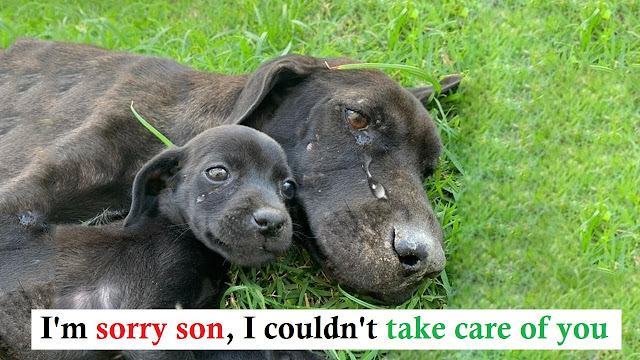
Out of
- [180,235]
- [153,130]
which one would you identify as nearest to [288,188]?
[180,235]

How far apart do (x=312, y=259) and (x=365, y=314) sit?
509 mm

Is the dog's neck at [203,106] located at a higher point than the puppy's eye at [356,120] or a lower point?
lower

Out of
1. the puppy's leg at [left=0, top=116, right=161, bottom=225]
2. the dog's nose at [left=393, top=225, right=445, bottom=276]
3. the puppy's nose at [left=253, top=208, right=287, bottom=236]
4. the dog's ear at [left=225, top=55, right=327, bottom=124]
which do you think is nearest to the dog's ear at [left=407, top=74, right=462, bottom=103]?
the dog's ear at [left=225, top=55, right=327, bottom=124]

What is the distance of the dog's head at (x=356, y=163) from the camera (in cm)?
518

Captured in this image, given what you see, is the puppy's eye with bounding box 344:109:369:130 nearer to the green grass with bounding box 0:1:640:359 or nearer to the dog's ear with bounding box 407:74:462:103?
the green grass with bounding box 0:1:640:359

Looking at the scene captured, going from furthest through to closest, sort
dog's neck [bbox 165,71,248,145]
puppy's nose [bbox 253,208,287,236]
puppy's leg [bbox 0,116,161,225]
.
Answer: dog's neck [bbox 165,71,248,145]
puppy's leg [bbox 0,116,161,225]
puppy's nose [bbox 253,208,287,236]

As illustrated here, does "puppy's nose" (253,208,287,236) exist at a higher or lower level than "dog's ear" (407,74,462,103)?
higher

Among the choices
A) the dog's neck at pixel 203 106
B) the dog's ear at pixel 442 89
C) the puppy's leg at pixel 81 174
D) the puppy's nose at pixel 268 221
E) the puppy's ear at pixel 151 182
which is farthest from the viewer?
the dog's ear at pixel 442 89

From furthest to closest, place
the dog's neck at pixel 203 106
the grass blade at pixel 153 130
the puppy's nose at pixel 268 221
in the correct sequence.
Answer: the dog's neck at pixel 203 106 < the grass blade at pixel 153 130 < the puppy's nose at pixel 268 221

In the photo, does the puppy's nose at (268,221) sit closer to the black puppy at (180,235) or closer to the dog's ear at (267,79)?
the black puppy at (180,235)

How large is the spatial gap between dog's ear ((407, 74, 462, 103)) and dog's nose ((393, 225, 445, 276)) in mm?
1756

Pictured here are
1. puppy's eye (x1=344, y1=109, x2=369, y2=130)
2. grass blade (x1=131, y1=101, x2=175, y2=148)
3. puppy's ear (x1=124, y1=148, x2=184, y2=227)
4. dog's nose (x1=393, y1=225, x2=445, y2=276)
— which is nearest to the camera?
dog's nose (x1=393, y1=225, x2=445, y2=276)

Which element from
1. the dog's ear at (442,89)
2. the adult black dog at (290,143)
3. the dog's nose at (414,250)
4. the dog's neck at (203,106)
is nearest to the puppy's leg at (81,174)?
the adult black dog at (290,143)

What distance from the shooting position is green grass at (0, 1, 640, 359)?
569 centimetres
